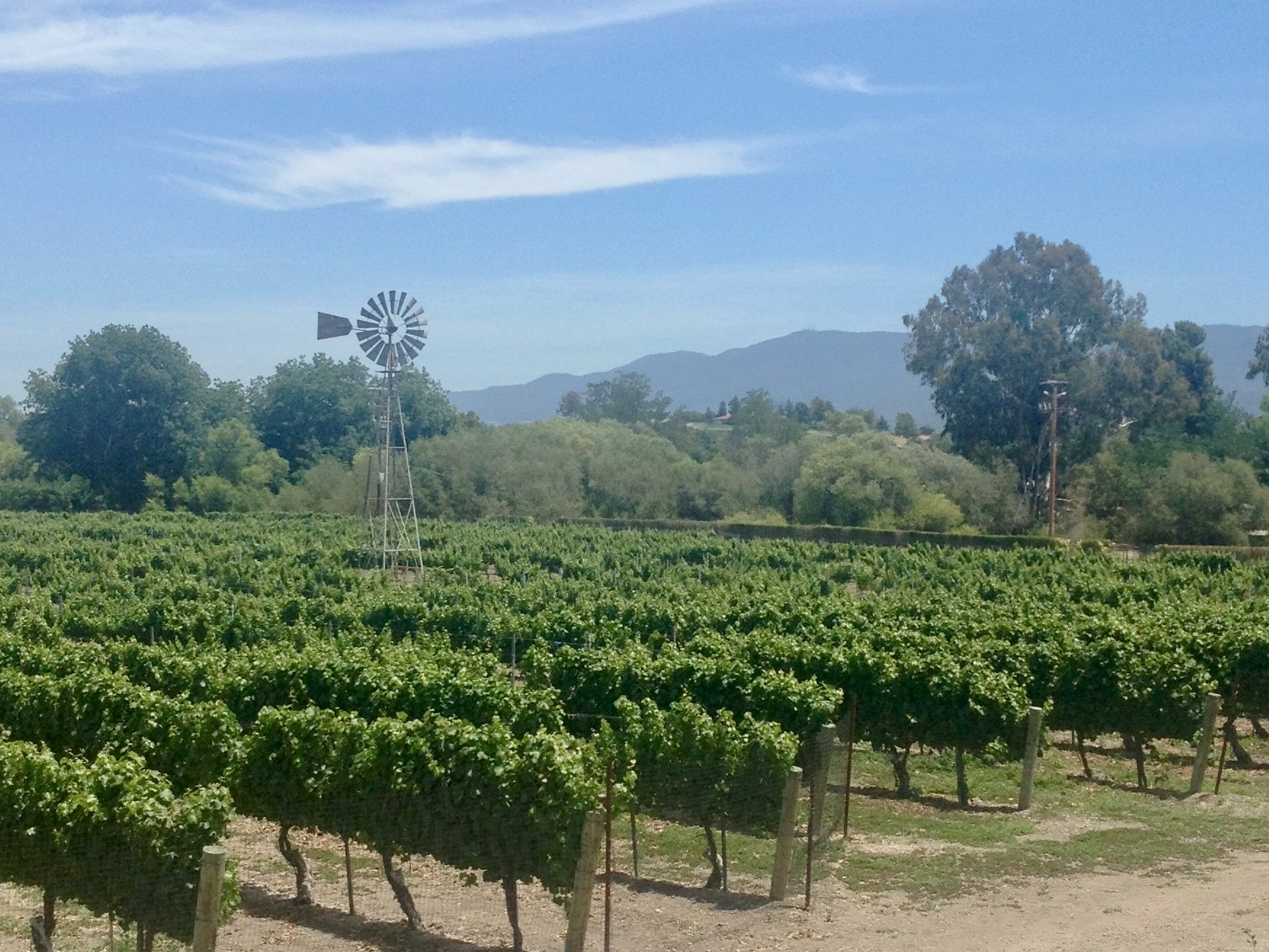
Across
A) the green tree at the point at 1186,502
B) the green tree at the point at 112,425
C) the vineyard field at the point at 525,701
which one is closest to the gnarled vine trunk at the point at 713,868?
the vineyard field at the point at 525,701

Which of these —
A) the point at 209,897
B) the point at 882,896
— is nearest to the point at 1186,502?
the point at 882,896

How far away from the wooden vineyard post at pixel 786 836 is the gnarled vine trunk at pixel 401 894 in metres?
3.17

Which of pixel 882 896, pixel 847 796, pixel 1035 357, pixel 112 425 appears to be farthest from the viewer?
pixel 112 425

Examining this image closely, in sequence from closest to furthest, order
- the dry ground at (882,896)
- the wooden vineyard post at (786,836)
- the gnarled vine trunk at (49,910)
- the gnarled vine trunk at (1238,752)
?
the gnarled vine trunk at (49,910), the dry ground at (882,896), the wooden vineyard post at (786,836), the gnarled vine trunk at (1238,752)

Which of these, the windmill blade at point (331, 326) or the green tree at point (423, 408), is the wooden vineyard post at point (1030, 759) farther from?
the green tree at point (423, 408)

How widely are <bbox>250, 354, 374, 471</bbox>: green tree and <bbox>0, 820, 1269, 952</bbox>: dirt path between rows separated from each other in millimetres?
96477

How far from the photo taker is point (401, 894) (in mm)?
11125

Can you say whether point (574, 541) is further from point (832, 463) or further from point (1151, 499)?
point (1151, 499)

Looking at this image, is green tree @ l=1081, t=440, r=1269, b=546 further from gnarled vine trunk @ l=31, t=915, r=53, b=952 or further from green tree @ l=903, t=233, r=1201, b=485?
gnarled vine trunk @ l=31, t=915, r=53, b=952

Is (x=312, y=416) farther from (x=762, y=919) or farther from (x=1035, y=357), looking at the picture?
(x=762, y=919)

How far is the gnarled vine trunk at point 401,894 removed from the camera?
11.0m

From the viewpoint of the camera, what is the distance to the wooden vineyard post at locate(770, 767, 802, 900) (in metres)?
11.8

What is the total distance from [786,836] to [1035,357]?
76526 mm

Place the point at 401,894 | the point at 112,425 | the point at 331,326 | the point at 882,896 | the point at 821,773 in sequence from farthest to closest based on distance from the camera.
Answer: the point at 112,425, the point at 331,326, the point at 821,773, the point at 882,896, the point at 401,894
